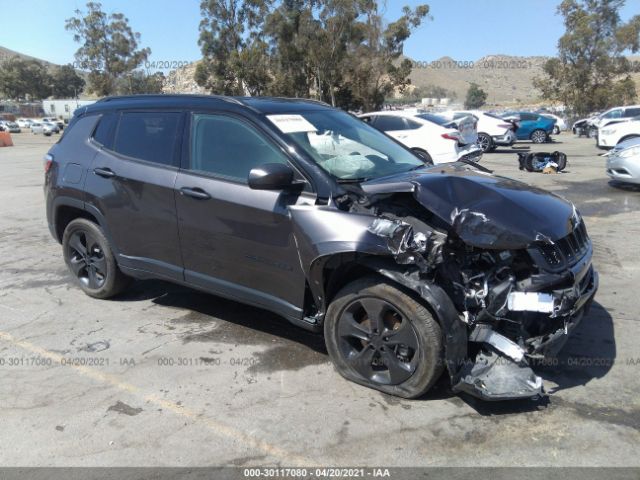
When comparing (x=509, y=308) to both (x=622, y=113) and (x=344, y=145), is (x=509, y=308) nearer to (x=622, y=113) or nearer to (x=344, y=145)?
(x=344, y=145)

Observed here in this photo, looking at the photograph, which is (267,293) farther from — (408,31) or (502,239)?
(408,31)

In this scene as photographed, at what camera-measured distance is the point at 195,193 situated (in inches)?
161

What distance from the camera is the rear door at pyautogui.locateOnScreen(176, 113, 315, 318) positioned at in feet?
12.2

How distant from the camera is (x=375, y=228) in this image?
3.24 meters

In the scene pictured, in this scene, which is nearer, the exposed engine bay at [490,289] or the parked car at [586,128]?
the exposed engine bay at [490,289]

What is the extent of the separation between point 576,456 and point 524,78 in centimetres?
15195

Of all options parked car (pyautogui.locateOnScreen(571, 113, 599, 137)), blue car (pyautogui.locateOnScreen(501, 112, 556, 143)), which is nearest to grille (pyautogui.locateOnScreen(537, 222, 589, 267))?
blue car (pyautogui.locateOnScreen(501, 112, 556, 143))

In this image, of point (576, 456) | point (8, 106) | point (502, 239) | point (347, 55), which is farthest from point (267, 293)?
point (8, 106)

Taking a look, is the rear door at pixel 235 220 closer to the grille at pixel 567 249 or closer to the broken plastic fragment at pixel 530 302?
the broken plastic fragment at pixel 530 302

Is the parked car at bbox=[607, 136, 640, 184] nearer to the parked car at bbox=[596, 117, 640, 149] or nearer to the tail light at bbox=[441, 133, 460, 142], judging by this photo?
the tail light at bbox=[441, 133, 460, 142]

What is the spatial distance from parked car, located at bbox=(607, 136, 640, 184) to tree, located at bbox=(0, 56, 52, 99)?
105567 millimetres

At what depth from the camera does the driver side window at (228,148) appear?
392cm

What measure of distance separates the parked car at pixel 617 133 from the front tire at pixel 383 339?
53.5 ft

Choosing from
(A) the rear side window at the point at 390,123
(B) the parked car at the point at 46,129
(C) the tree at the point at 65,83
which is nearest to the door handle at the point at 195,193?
(A) the rear side window at the point at 390,123
